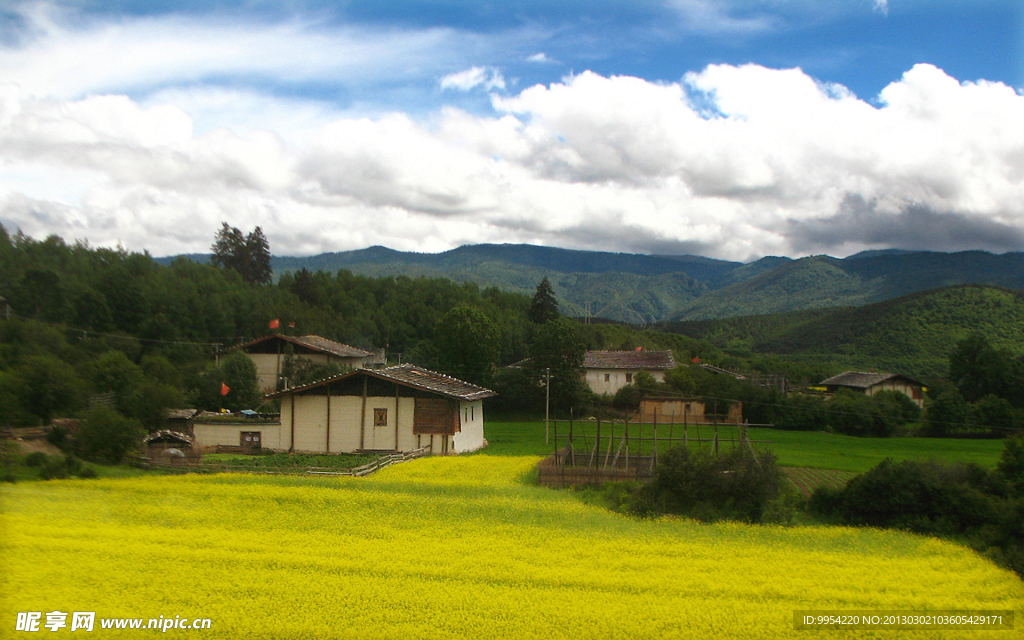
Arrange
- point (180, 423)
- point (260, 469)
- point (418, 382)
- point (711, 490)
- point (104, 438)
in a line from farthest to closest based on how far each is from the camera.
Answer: point (180, 423)
point (418, 382)
point (260, 469)
point (104, 438)
point (711, 490)

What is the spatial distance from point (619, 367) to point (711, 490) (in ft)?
171

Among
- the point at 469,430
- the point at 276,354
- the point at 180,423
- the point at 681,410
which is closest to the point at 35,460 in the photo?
the point at 180,423

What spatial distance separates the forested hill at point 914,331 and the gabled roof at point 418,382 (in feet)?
246

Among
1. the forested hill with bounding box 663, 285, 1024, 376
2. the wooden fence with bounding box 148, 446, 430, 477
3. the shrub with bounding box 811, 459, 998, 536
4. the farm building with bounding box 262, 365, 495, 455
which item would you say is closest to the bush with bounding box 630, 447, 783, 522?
the shrub with bounding box 811, 459, 998, 536

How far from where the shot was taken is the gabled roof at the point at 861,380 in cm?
7506

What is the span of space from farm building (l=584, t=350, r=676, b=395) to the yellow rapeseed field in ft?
168

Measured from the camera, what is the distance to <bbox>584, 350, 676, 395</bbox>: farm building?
7319cm

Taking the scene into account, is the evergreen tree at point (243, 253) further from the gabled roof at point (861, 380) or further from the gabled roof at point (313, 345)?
the gabled roof at point (861, 380)

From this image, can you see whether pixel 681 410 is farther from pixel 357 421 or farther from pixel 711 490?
pixel 711 490

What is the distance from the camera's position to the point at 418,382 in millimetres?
37938

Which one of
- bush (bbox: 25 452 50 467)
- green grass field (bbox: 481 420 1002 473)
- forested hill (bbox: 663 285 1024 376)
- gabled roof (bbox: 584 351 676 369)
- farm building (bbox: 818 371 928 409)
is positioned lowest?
green grass field (bbox: 481 420 1002 473)

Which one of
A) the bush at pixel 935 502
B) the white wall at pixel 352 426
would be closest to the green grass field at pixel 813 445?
the white wall at pixel 352 426

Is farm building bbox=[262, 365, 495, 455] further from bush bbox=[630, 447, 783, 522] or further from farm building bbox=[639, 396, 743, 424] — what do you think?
farm building bbox=[639, 396, 743, 424]

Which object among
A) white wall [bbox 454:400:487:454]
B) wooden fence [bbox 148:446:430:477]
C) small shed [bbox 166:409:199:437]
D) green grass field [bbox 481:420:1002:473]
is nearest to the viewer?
wooden fence [bbox 148:446:430:477]
